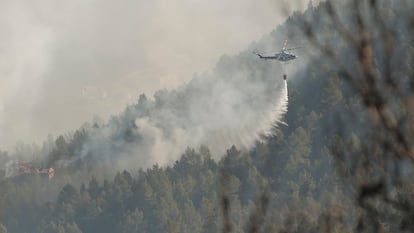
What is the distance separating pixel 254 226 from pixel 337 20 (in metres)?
5.88

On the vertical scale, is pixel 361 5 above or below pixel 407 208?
above

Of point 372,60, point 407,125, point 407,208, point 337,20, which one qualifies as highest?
point 337,20

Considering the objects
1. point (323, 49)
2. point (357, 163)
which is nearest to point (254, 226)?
point (357, 163)

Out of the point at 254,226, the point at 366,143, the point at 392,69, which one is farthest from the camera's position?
the point at 254,226

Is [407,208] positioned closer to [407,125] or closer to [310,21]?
[407,125]

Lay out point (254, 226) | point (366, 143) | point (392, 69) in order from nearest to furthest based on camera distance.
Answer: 1. point (392, 69)
2. point (366, 143)
3. point (254, 226)

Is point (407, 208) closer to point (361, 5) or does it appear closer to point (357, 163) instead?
point (357, 163)

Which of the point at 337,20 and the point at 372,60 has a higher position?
the point at 337,20

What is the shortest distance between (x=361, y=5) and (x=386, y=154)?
3.39m

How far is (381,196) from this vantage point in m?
21.0

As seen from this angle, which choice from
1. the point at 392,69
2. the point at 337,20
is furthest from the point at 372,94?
the point at 337,20

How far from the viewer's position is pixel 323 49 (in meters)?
21.7

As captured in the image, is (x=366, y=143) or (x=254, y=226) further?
(x=254, y=226)

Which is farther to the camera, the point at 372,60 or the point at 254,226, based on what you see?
the point at 254,226
